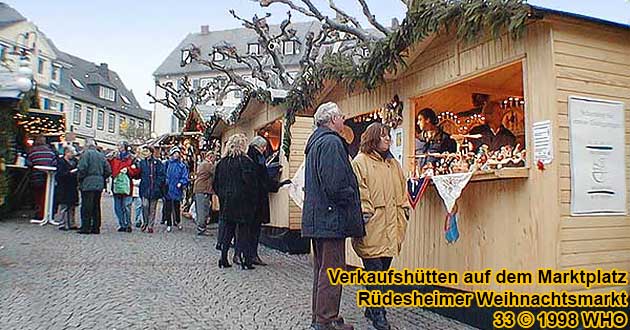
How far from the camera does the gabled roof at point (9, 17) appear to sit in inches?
1266

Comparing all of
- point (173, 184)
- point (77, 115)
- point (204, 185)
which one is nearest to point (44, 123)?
point (173, 184)

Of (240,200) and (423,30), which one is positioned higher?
(423,30)

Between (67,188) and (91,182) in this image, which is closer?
(91,182)

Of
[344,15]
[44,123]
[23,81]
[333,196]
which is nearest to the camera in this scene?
[333,196]

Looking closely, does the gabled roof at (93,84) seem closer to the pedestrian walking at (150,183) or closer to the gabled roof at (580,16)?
the pedestrian walking at (150,183)

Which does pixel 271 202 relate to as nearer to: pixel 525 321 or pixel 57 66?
pixel 525 321

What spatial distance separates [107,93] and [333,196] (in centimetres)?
5145

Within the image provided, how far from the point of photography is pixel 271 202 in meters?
10.2

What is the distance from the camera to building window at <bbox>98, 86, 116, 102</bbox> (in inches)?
1970

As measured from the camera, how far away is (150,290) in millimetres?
5973

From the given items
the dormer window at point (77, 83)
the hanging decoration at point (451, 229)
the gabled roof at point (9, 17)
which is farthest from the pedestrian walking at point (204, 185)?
the dormer window at point (77, 83)

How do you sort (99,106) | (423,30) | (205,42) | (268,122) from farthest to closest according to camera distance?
(205,42) → (99,106) → (268,122) → (423,30)

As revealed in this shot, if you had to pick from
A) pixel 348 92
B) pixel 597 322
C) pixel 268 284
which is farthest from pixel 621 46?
pixel 268 284

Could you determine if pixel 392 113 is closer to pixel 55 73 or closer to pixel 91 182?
pixel 91 182
